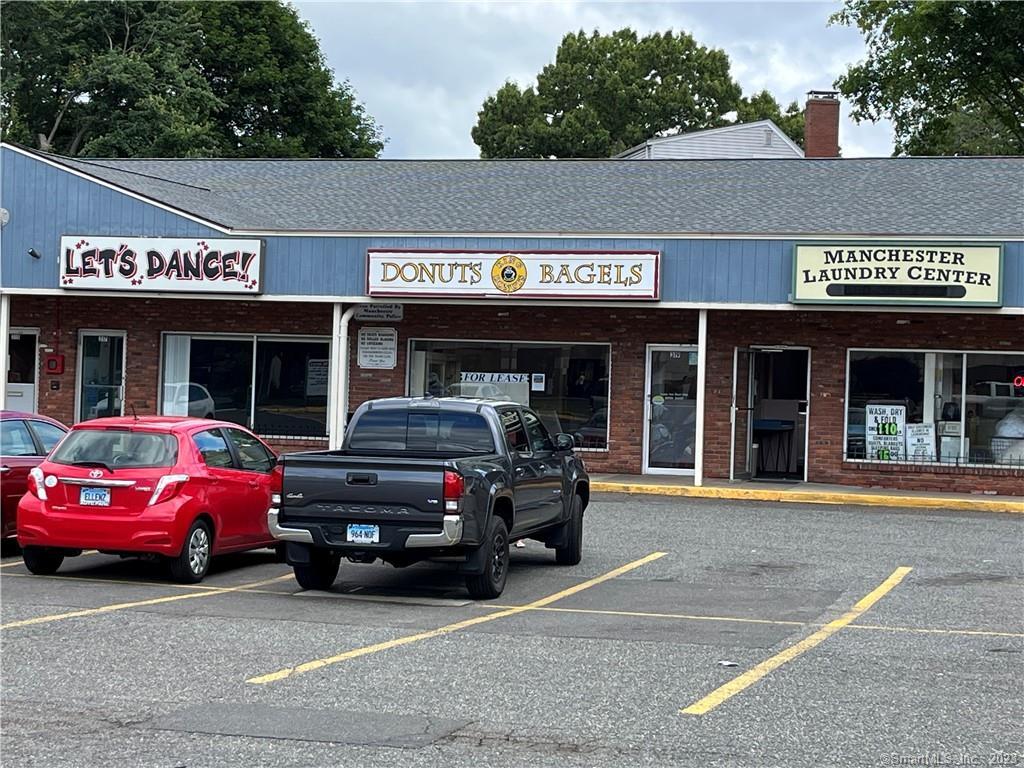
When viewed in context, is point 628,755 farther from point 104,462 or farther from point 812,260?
point 812,260

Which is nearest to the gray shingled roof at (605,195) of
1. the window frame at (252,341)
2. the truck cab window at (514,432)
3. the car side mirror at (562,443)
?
the window frame at (252,341)

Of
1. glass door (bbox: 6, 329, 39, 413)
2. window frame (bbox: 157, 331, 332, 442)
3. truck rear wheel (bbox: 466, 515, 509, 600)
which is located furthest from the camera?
glass door (bbox: 6, 329, 39, 413)

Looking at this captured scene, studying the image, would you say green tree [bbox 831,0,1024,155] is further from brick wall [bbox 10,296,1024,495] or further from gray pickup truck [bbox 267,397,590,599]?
gray pickup truck [bbox 267,397,590,599]

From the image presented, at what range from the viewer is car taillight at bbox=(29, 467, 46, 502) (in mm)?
12742

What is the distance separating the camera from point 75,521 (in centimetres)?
1258

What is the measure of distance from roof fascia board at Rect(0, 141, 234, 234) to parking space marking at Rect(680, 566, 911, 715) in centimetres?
1405

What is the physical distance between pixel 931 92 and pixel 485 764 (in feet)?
145

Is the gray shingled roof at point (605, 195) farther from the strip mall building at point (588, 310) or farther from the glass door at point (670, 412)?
the glass door at point (670, 412)

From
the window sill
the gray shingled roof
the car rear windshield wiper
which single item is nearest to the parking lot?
the car rear windshield wiper

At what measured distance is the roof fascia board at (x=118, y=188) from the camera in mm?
23922

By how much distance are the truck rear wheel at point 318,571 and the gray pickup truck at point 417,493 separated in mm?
11

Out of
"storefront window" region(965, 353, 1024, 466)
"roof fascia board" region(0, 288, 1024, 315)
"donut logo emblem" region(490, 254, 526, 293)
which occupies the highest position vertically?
"donut logo emblem" region(490, 254, 526, 293)

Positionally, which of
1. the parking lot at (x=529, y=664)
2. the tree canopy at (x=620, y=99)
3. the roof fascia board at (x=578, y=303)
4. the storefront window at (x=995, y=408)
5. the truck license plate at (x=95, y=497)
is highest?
the tree canopy at (x=620, y=99)

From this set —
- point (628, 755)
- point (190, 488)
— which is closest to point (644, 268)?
point (190, 488)
